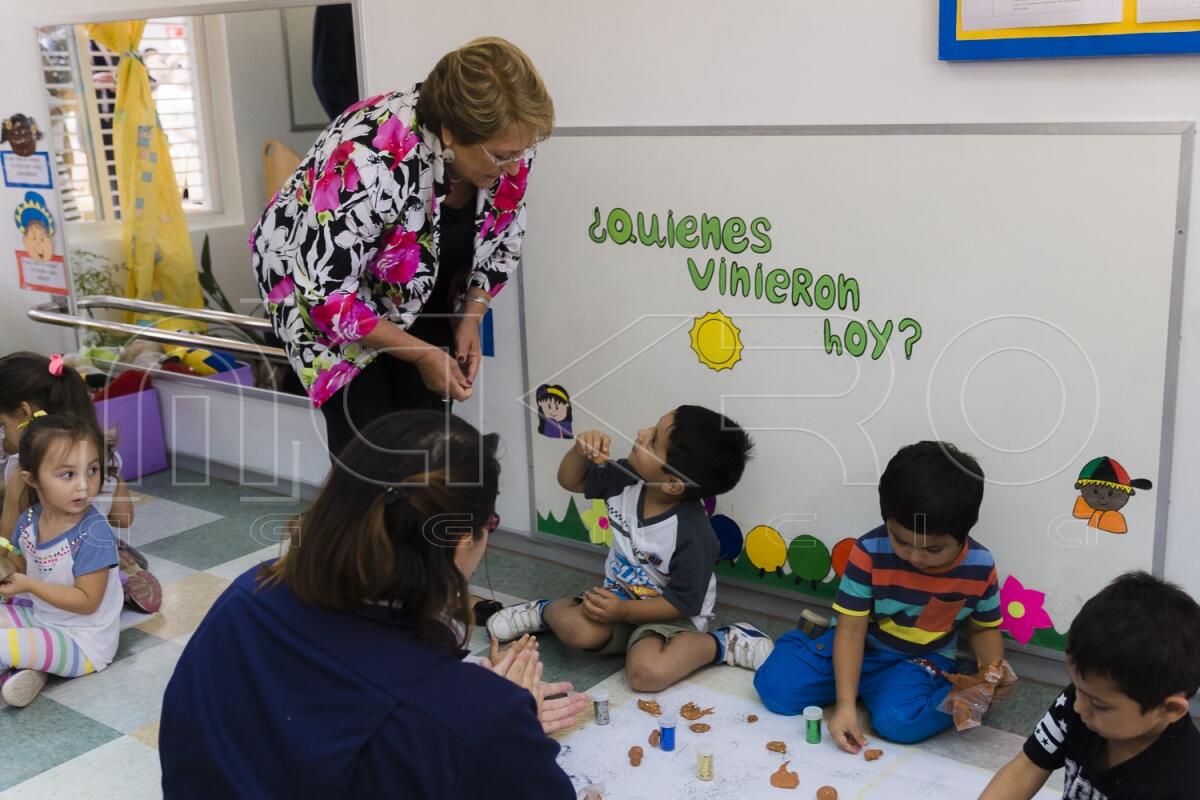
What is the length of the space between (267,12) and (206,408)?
123 centimetres

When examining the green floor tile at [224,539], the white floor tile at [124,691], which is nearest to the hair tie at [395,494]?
the white floor tile at [124,691]

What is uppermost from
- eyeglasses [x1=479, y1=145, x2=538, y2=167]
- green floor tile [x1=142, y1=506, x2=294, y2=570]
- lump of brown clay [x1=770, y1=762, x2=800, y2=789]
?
eyeglasses [x1=479, y1=145, x2=538, y2=167]

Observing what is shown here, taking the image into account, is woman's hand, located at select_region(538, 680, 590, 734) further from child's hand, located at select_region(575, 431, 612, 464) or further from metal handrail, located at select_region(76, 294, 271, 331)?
metal handrail, located at select_region(76, 294, 271, 331)

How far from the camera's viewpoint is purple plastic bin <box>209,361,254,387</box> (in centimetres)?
365

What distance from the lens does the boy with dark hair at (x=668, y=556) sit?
95.3 inches

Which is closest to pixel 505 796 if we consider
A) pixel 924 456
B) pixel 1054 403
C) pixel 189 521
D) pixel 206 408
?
pixel 924 456

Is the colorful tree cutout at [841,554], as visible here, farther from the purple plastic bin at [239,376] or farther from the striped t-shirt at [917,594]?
the purple plastic bin at [239,376]

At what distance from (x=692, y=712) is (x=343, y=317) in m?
0.97

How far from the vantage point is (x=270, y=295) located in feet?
7.38

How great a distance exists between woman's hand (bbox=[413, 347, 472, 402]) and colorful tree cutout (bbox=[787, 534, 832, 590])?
78cm

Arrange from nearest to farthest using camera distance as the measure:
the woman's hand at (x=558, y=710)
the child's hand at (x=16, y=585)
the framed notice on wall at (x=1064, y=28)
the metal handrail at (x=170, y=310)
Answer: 1. the woman's hand at (x=558, y=710)
2. the framed notice on wall at (x=1064, y=28)
3. the child's hand at (x=16, y=585)
4. the metal handrail at (x=170, y=310)

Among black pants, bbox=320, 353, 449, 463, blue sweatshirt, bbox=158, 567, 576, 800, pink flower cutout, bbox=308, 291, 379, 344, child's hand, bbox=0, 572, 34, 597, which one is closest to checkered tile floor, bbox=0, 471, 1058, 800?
child's hand, bbox=0, 572, 34, 597

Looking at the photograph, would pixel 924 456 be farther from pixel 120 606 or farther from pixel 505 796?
pixel 120 606

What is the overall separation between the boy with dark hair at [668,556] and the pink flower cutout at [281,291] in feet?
2.15
